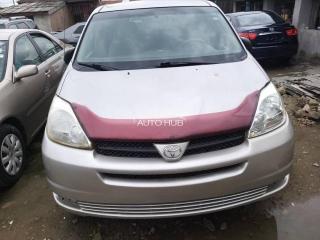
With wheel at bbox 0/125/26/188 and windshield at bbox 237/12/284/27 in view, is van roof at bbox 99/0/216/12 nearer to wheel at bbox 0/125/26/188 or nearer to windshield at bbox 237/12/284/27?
wheel at bbox 0/125/26/188

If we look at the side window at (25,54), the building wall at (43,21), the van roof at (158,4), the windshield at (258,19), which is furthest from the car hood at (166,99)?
the building wall at (43,21)

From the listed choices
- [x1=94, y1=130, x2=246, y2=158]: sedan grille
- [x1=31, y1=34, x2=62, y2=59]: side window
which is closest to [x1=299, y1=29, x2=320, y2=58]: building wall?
[x1=31, y1=34, x2=62, y2=59]: side window

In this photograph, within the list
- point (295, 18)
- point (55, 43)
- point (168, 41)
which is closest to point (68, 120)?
point (168, 41)

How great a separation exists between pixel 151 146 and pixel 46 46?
3.73 m

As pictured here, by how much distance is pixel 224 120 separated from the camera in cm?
243

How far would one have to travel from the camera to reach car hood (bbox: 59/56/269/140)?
2.40 metres

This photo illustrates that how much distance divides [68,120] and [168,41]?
4.54 ft

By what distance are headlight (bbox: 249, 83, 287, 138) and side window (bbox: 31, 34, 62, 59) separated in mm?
3477

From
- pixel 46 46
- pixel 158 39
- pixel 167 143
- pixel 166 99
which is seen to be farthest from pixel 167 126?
pixel 46 46

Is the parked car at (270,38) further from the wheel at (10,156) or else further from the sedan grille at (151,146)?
the sedan grille at (151,146)

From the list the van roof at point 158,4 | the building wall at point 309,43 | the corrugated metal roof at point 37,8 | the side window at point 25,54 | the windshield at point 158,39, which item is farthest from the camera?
the corrugated metal roof at point 37,8

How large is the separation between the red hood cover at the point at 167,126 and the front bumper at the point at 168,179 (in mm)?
143

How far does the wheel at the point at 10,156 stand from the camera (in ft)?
11.8

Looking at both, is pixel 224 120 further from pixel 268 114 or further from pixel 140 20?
pixel 140 20
